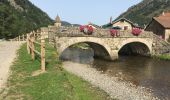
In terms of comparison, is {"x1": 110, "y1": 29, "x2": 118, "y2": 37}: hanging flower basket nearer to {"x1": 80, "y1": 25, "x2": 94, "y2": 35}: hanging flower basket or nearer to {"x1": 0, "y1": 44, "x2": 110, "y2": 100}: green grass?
{"x1": 80, "y1": 25, "x2": 94, "y2": 35}: hanging flower basket

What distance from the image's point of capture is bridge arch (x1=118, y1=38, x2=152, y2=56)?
162ft

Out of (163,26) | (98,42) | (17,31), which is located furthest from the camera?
(17,31)

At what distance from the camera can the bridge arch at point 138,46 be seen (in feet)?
162

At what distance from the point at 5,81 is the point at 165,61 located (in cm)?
3441

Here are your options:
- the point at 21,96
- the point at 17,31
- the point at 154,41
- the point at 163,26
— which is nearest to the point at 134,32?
the point at 154,41

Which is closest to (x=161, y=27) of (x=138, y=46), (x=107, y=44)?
(x=138, y=46)

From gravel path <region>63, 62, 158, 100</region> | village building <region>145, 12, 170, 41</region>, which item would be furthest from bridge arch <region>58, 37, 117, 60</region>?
gravel path <region>63, 62, 158, 100</region>

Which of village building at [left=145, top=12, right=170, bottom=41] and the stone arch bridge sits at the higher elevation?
village building at [left=145, top=12, right=170, bottom=41]

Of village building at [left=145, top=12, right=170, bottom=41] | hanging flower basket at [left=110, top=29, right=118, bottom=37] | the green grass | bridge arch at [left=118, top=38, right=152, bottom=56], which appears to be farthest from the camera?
village building at [left=145, top=12, right=170, bottom=41]

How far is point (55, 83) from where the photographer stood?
→ 17719 millimetres

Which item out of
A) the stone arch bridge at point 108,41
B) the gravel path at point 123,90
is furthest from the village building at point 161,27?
the gravel path at point 123,90

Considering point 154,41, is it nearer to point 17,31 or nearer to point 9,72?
point 17,31

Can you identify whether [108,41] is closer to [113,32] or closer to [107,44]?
[107,44]

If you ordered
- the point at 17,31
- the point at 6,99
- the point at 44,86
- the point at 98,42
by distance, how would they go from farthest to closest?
the point at 17,31 < the point at 98,42 < the point at 44,86 < the point at 6,99
